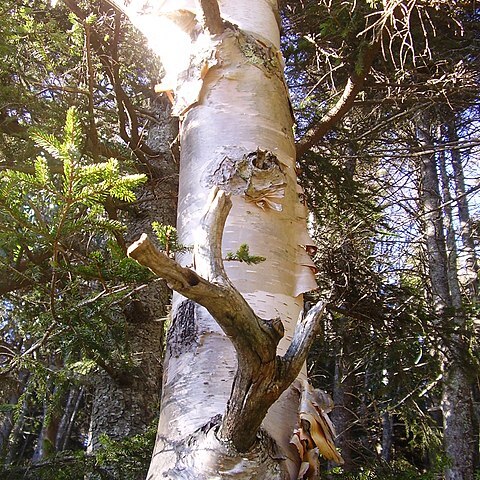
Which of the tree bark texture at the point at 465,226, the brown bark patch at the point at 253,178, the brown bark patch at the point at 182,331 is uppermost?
the tree bark texture at the point at 465,226

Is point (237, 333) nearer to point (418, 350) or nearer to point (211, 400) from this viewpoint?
point (211, 400)

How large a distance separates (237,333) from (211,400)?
1.01 ft

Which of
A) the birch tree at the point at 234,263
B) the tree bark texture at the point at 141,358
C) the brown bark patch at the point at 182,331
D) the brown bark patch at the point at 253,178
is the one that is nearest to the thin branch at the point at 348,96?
the birch tree at the point at 234,263

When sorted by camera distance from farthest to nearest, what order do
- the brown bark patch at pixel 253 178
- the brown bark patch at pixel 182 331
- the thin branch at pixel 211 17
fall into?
1. the thin branch at pixel 211 17
2. the brown bark patch at pixel 253 178
3. the brown bark patch at pixel 182 331

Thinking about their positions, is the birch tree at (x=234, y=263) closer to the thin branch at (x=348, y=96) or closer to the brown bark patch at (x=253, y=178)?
the brown bark patch at (x=253, y=178)

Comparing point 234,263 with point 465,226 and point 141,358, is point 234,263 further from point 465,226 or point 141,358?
point 465,226

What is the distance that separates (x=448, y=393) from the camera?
643cm

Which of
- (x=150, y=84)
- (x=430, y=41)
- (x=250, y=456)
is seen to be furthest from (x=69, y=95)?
(x=250, y=456)

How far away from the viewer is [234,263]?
4.03 ft

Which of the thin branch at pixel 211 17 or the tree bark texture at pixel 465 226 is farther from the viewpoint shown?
the tree bark texture at pixel 465 226

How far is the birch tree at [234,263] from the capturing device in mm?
819

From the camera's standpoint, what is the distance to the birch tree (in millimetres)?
819

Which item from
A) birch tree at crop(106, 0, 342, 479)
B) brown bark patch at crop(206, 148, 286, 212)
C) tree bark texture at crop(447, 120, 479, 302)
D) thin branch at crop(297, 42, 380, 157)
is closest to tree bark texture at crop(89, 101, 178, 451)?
thin branch at crop(297, 42, 380, 157)

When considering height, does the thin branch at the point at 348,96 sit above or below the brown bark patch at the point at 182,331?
above
